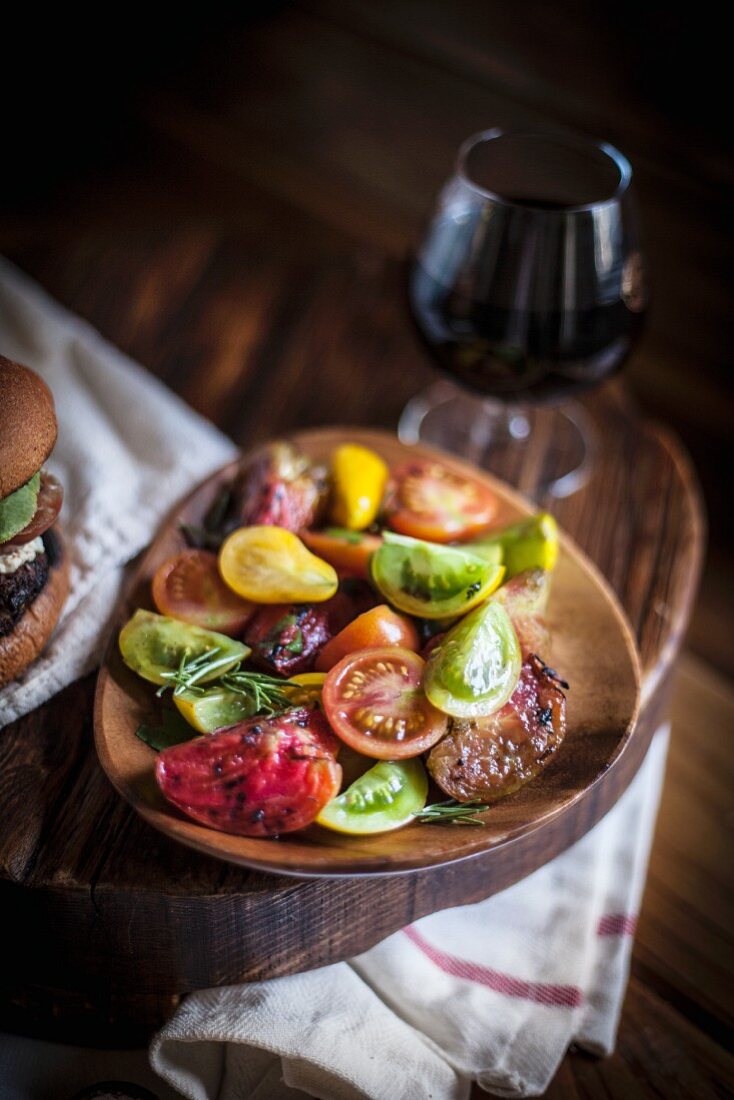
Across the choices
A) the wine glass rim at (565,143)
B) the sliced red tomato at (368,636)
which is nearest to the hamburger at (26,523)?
the sliced red tomato at (368,636)

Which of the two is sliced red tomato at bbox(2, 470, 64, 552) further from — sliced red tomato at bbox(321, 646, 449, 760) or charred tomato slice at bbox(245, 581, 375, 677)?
sliced red tomato at bbox(321, 646, 449, 760)

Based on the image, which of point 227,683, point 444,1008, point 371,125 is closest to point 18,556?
point 227,683

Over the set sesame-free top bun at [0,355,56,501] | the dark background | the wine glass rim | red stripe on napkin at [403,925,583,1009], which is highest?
Result: the wine glass rim

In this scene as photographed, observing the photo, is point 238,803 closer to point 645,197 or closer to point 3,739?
point 3,739

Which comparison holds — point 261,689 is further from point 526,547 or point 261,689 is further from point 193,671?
point 526,547

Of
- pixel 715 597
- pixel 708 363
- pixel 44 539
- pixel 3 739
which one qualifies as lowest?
pixel 715 597

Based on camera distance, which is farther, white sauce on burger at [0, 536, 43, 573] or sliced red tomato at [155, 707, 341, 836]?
white sauce on burger at [0, 536, 43, 573]

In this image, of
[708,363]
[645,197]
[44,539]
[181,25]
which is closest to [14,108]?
[181,25]

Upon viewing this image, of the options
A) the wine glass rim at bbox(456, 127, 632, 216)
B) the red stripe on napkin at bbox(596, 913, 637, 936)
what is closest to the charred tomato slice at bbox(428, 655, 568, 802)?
the red stripe on napkin at bbox(596, 913, 637, 936)
